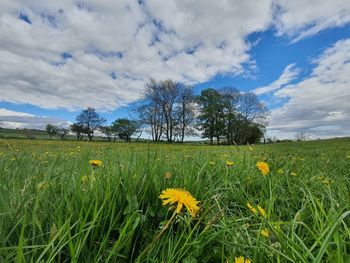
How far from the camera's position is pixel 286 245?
1.01m

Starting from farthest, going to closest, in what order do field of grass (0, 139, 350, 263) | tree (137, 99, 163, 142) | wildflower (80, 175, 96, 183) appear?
tree (137, 99, 163, 142), wildflower (80, 175, 96, 183), field of grass (0, 139, 350, 263)

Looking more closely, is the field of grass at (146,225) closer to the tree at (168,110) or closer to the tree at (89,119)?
the tree at (168,110)

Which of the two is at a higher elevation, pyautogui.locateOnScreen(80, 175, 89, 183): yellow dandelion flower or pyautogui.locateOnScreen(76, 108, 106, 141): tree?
pyautogui.locateOnScreen(76, 108, 106, 141): tree

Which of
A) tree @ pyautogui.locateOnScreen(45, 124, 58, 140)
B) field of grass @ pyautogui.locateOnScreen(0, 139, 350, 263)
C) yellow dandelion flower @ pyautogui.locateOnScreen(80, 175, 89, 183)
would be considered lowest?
field of grass @ pyautogui.locateOnScreen(0, 139, 350, 263)

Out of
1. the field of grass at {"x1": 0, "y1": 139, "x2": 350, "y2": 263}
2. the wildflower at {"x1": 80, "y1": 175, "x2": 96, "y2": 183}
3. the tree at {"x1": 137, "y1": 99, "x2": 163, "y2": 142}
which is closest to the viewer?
the field of grass at {"x1": 0, "y1": 139, "x2": 350, "y2": 263}

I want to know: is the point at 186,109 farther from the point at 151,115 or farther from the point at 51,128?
the point at 51,128

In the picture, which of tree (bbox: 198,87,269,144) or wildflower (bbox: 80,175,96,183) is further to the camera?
tree (bbox: 198,87,269,144)

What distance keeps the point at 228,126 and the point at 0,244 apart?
206 ft

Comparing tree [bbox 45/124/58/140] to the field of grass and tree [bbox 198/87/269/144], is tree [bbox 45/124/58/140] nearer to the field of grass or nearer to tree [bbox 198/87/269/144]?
tree [bbox 198/87/269/144]

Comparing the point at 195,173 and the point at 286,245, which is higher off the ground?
the point at 195,173

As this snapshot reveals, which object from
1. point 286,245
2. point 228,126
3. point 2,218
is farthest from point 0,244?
point 228,126

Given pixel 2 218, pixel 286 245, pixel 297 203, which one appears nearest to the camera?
pixel 286 245

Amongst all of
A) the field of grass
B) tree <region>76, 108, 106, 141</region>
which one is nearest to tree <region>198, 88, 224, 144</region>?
tree <region>76, 108, 106, 141</region>

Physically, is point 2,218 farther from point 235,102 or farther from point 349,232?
point 235,102
